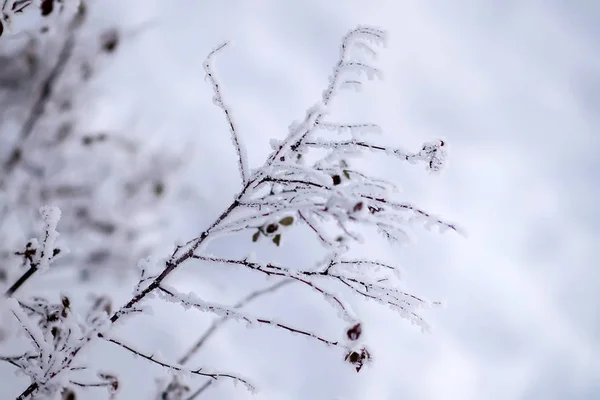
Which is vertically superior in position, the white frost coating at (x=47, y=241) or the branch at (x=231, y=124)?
the branch at (x=231, y=124)

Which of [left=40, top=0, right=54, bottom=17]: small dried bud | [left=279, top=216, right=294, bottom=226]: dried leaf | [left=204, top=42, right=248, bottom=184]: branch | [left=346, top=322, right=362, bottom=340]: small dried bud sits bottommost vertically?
[left=346, top=322, right=362, bottom=340]: small dried bud

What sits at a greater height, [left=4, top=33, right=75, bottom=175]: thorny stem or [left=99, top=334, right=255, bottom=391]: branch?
[left=4, top=33, right=75, bottom=175]: thorny stem

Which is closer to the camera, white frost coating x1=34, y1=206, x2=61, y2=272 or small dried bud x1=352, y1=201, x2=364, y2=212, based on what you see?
small dried bud x1=352, y1=201, x2=364, y2=212

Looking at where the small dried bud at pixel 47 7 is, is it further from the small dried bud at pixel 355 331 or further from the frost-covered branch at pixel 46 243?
the small dried bud at pixel 355 331

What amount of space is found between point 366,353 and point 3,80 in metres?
5.20

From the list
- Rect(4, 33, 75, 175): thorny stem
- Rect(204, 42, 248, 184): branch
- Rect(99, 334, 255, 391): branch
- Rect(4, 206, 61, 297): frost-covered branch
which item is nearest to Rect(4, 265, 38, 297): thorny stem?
Rect(4, 206, 61, 297): frost-covered branch

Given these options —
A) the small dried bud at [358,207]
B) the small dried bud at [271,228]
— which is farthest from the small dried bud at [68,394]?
the small dried bud at [358,207]

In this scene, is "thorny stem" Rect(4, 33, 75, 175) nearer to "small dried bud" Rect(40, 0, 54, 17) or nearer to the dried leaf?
"small dried bud" Rect(40, 0, 54, 17)

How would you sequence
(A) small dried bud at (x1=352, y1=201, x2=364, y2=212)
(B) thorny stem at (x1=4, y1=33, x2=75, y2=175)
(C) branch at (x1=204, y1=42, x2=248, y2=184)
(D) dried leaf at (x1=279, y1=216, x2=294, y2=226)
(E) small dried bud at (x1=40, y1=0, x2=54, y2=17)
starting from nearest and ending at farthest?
(A) small dried bud at (x1=352, y1=201, x2=364, y2=212) → (D) dried leaf at (x1=279, y1=216, x2=294, y2=226) → (C) branch at (x1=204, y1=42, x2=248, y2=184) → (E) small dried bud at (x1=40, y1=0, x2=54, y2=17) → (B) thorny stem at (x1=4, y1=33, x2=75, y2=175)

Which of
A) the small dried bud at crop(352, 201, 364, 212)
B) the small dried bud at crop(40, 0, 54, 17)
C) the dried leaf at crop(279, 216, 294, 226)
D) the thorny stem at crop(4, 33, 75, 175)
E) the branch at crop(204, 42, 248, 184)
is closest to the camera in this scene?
the small dried bud at crop(352, 201, 364, 212)

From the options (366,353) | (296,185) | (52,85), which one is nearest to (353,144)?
(296,185)

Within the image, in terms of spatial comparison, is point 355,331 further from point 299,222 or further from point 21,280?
point 21,280

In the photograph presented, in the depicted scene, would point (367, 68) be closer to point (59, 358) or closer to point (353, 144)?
point (353, 144)

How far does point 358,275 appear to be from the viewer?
1.80m
